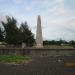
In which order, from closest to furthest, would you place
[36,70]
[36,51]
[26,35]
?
[36,70]
[36,51]
[26,35]

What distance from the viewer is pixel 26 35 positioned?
76.1 metres

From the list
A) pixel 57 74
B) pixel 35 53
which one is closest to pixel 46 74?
pixel 57 74

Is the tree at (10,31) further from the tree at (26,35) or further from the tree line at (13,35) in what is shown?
the tree at (26,35)

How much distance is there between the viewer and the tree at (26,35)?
74675 millimetres

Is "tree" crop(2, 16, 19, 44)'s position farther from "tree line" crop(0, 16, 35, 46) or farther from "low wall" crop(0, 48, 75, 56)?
"low wall" crop(0, 48, 75, 56)

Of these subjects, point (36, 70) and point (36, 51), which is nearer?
point (36, 70)

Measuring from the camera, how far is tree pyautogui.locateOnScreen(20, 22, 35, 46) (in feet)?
245

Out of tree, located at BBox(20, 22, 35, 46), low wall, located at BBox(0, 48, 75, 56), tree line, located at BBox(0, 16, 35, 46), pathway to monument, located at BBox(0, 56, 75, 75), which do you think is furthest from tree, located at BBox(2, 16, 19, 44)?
pathway to monument, located at BBox(0, 56, 75, 75)

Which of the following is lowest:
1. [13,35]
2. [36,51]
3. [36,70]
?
[36,70]

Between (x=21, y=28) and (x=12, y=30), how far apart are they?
10.1 m

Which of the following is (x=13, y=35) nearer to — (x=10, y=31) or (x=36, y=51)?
(x=10, y=31)

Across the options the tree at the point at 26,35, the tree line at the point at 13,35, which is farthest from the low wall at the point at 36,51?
the tree at the point at 26,35

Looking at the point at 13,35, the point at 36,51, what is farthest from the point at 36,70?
the point at 13,35

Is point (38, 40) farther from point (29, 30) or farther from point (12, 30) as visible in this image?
point (29, 30)
